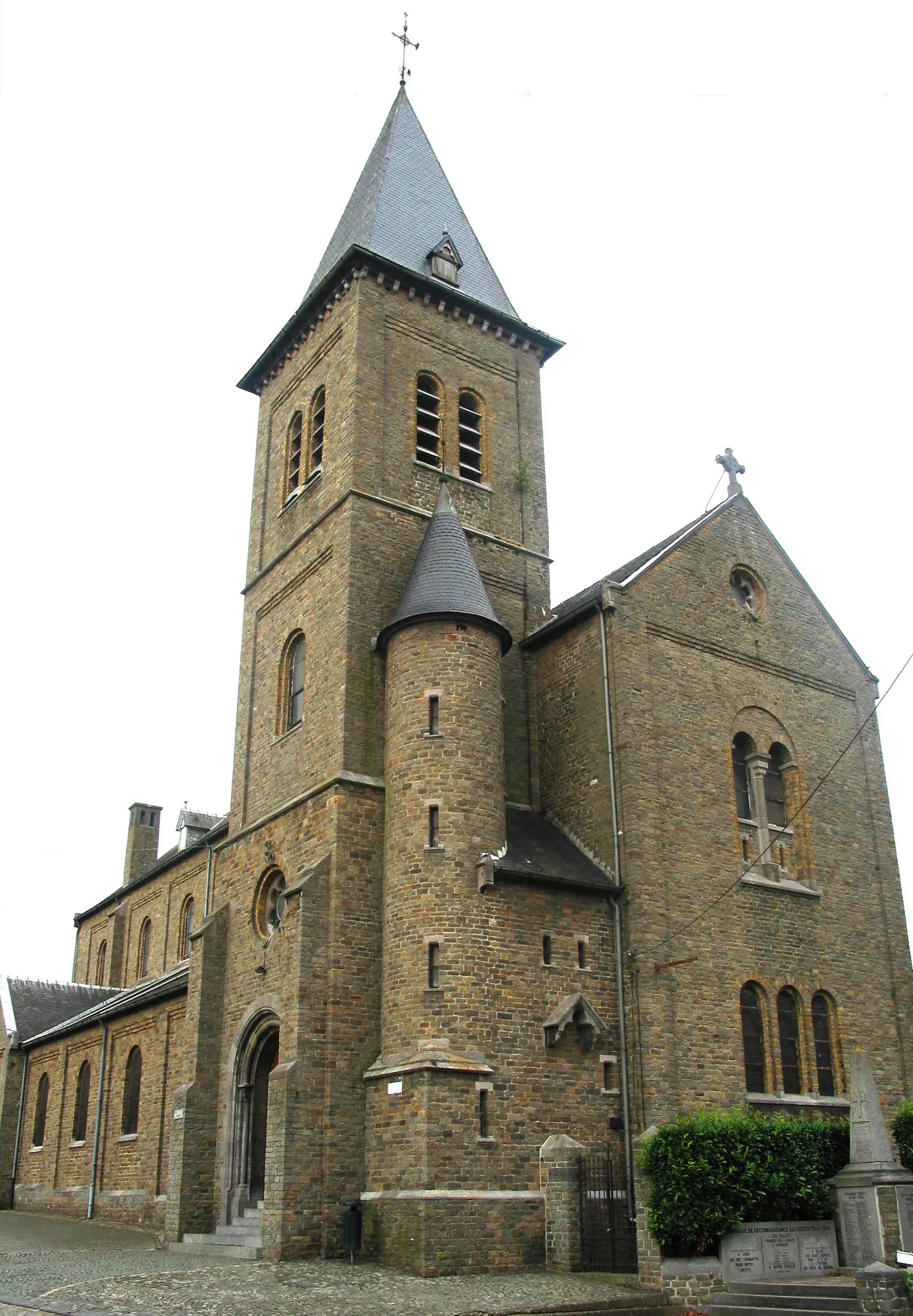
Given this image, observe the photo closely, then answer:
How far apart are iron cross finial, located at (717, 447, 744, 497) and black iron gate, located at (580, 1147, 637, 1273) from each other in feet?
50.5

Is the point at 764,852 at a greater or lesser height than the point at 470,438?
lesser

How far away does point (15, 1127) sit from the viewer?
38562 mm

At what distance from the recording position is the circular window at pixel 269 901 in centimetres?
2405

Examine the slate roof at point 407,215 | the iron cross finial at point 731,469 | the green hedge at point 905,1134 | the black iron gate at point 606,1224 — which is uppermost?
the slate roof at point 407,215

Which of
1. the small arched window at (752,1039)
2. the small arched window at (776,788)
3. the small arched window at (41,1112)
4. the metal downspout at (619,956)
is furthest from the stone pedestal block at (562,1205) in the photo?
the small arched window at (41,1112)

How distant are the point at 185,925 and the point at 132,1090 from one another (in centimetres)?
995

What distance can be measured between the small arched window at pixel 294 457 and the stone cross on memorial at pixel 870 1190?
723 inches

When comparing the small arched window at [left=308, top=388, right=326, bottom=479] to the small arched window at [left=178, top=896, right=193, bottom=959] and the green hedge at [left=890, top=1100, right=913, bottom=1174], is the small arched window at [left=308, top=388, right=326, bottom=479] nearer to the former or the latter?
the small arched window at [left=178, top=896, right=193, bottom=959]

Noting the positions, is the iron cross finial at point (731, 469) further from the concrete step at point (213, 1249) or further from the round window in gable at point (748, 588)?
the concrete step at point (213, 1249)

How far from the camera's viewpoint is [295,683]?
2659 centimetres

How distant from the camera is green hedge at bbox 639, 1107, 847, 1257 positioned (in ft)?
53.7

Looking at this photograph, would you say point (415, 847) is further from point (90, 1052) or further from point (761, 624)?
point (90, 1052)

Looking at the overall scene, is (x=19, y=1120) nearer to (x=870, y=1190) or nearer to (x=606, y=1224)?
(x=606, y=1224)

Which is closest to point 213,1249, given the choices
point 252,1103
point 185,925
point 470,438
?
point 252,1103
